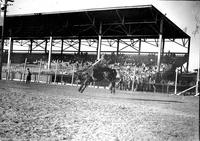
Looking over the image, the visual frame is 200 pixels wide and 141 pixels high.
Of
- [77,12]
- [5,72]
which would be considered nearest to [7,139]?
[77,12]

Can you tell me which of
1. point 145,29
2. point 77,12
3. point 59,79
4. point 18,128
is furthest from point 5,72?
point 18,128

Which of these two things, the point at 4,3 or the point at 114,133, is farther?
the point at 4,3

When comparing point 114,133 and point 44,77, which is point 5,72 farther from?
point 114,133

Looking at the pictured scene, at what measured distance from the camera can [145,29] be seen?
23781 mm

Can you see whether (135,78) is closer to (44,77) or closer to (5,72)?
(44,77)

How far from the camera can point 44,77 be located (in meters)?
23.0

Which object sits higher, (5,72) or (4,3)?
(4,3)

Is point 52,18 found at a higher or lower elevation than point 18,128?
higher

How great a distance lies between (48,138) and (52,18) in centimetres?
2113

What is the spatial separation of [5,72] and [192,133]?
24641 millimetres

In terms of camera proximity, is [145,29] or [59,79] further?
[145,29]

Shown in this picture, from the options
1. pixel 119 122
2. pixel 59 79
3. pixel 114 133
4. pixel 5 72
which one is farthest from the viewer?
pixel 5 72

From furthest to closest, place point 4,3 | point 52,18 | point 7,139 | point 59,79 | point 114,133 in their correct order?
point 52,18 → point 59,79 → point 4,3 → point 114,133 → point 7,139

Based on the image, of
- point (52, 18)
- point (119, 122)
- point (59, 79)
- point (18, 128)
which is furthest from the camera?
point (52, 18)
